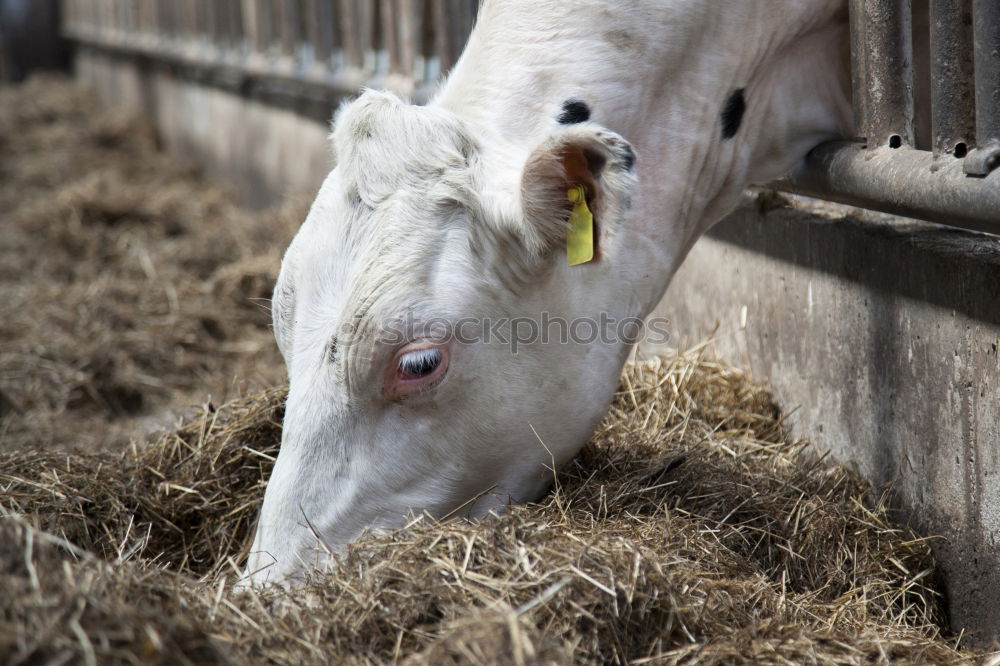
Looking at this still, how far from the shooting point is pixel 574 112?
2.62 meters

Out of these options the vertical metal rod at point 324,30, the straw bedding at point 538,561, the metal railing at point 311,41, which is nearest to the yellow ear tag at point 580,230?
the straw bedding at point 538,561

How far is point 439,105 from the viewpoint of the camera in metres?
2.74

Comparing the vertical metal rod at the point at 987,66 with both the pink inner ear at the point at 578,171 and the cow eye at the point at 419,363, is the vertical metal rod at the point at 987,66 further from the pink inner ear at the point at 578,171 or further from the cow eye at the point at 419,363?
the cow eye at the point at 419,363

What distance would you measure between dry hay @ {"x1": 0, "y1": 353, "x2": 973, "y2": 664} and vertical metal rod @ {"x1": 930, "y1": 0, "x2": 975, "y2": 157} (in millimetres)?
959

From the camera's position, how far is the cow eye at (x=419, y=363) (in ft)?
7.78

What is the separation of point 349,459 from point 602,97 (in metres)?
1.11

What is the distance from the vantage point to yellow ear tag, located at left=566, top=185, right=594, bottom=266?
7.72ft

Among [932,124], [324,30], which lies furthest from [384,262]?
[324,30]

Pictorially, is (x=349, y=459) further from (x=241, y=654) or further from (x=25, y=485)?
(x=25, y=485)

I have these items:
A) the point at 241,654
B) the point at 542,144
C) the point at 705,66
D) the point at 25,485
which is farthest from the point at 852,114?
the point at 25,485

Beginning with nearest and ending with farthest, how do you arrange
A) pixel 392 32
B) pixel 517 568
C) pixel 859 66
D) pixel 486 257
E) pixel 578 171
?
pixel 517 568, pixel 578 171, pixel 486 257, pixel 859 66, pixel 392 32

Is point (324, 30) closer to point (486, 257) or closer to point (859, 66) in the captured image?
point (859, 66)

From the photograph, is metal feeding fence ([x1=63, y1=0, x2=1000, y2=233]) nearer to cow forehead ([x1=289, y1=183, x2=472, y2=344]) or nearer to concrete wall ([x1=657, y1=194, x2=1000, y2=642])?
concrete wall ([x1=657, y1=194, x2=1000, y2=642])

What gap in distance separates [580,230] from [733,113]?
2.50ft
